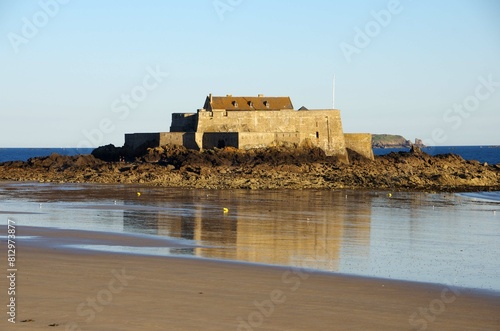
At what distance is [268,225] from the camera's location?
19.7 meters

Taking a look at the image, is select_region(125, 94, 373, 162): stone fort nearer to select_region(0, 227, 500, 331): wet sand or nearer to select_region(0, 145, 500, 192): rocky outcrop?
select_region(0, 145, 500, 192): rocky outcrop

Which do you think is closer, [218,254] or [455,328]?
[455,328]

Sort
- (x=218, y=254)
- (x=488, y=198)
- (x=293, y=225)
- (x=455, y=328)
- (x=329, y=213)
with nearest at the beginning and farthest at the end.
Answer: (x=455, y=328) → (x=218, y=254) → (x=293, y=225) → (x=329, y=213) → (x=488, y=198)

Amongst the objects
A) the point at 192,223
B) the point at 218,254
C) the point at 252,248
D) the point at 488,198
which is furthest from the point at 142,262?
the point at 488,198

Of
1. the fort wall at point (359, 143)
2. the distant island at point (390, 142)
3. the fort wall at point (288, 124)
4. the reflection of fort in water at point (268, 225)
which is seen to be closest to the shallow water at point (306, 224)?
the reflection of fort in water at point (268, 225)

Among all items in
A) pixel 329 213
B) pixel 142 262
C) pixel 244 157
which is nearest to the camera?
pixel 142 262

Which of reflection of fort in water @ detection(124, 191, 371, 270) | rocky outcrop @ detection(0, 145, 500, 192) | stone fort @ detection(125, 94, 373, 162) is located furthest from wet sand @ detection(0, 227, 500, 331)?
stone fort @ detection(125, 94, 373, 162)

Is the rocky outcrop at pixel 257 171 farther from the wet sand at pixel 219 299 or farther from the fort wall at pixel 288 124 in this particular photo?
the wet sand at pixel 219 299

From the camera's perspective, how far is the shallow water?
1423 centimetres

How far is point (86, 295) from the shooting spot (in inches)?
412

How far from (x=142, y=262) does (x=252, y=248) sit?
9.63 feet

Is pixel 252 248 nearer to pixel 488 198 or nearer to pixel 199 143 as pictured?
pixel 488 198

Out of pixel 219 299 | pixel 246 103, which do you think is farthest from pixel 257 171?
pixel 219 299

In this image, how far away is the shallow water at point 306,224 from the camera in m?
14.2
